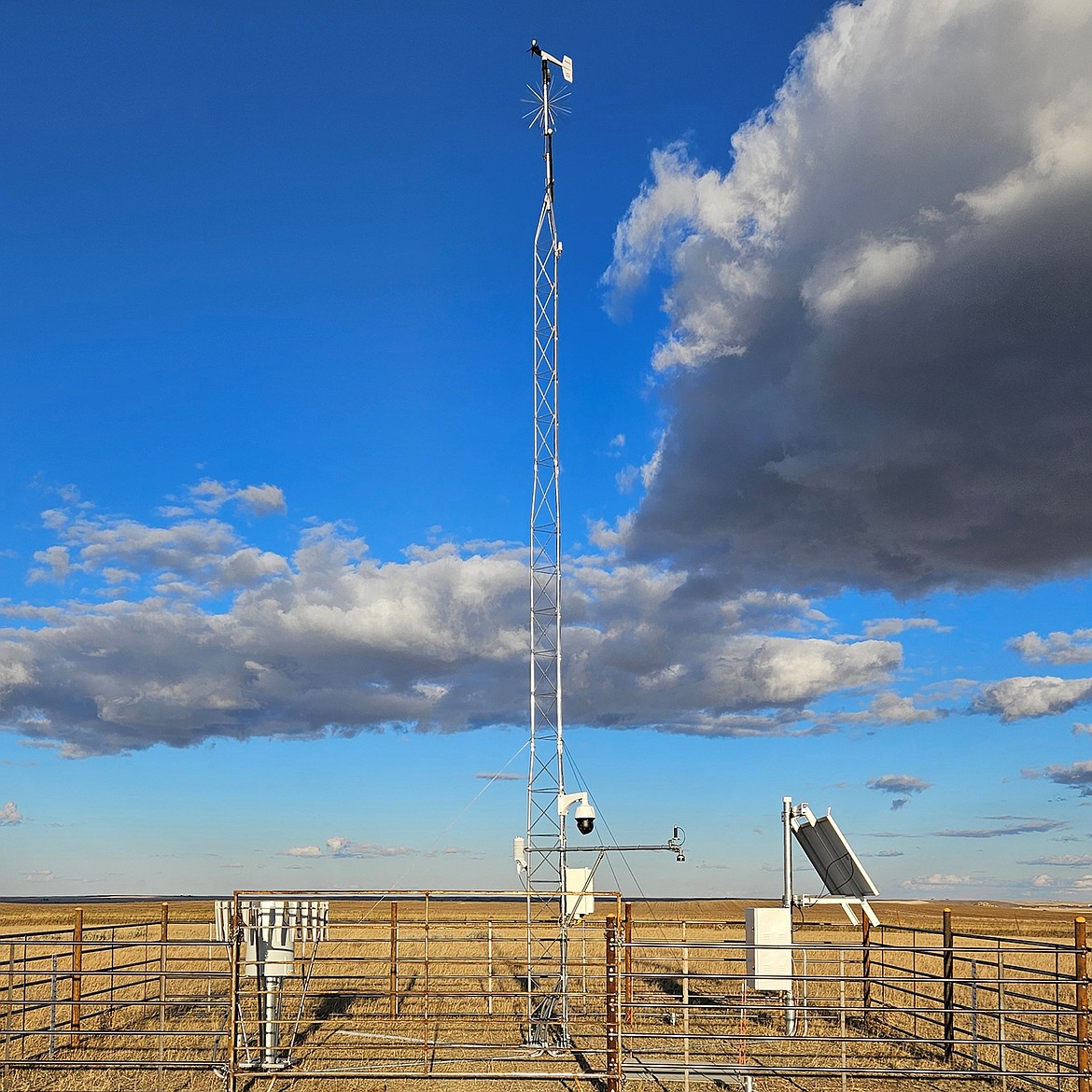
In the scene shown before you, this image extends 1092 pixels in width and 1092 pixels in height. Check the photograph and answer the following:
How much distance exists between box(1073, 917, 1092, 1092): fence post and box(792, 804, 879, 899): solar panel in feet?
11.5

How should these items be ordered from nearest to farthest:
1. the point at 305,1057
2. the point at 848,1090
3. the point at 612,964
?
the point at 612,964 < the point at 848,1090 < the point at 305,1057

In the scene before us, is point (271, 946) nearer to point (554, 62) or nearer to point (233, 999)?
point (233, 999)

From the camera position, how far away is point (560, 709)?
1622 centimetres

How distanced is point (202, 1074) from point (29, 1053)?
358 centimetres

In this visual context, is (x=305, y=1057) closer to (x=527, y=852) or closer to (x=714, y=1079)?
(x=527, y=852)

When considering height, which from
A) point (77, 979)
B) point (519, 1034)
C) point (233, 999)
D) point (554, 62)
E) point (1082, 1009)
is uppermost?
point (554, 62)

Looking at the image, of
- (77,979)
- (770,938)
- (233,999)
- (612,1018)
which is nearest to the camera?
(612,1018)

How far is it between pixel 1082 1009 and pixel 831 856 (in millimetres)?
4730

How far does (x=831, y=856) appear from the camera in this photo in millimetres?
17281

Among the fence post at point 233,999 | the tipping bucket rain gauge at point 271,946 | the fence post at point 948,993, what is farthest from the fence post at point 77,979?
the fence post at point 948,993

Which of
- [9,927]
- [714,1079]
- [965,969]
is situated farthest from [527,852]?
[9,927]

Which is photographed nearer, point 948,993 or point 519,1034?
point 948,993

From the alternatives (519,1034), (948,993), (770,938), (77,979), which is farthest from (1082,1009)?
(77,979)

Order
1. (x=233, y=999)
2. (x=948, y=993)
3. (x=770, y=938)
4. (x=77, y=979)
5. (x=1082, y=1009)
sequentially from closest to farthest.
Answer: (x=1082, y=1009) → (x=233, y=999) → (x=948, y=993) → (x=77, y=979) → (x=770, y=938)
